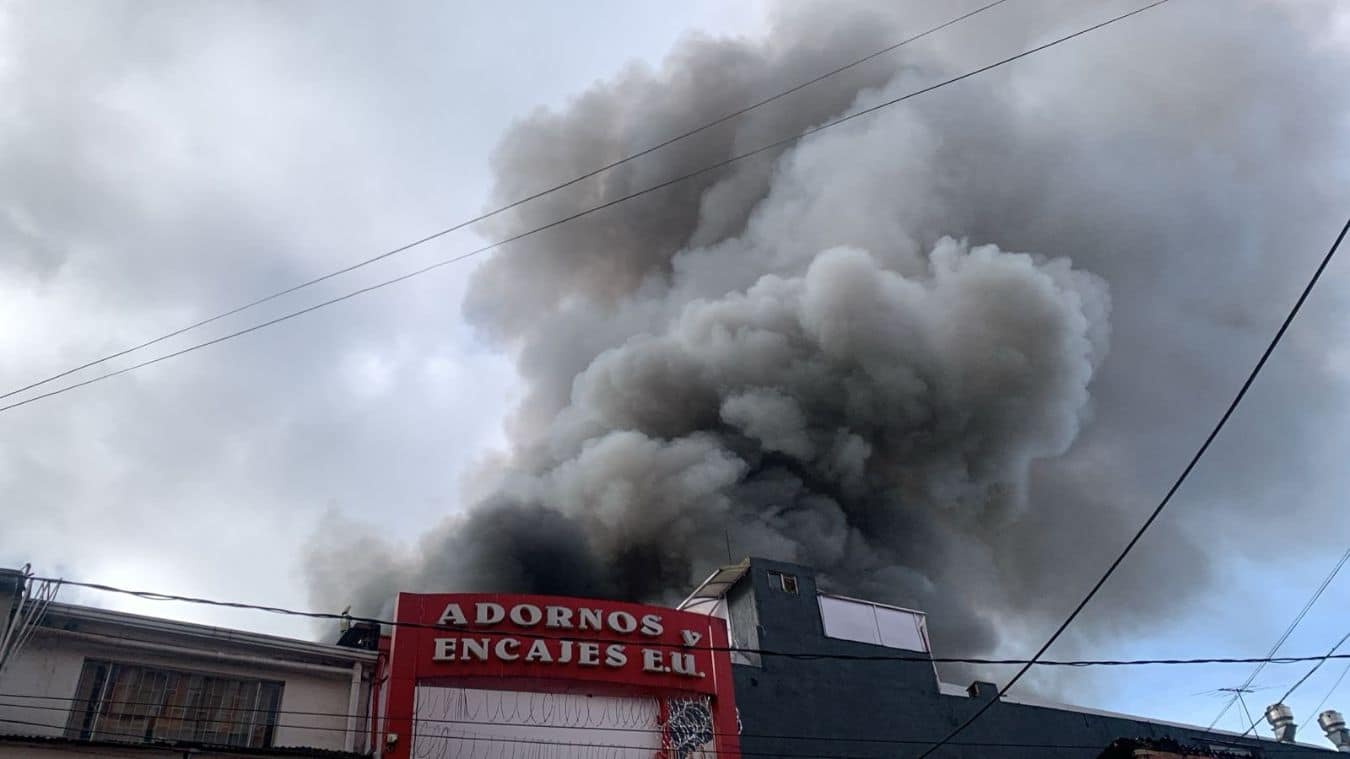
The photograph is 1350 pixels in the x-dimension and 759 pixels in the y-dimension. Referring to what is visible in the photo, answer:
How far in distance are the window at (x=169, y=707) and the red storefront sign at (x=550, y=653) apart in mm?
2226

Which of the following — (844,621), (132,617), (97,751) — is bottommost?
(97,751)

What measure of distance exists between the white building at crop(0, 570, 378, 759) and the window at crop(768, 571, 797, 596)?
10.5m

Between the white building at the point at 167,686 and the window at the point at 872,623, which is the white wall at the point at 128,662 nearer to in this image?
the white building at the point at 167,686

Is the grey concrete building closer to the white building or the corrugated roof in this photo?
the corrugated roof

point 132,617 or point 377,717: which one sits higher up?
point 132,617

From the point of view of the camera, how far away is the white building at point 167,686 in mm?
15844

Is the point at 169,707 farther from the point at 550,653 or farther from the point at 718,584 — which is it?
the point at 718,584

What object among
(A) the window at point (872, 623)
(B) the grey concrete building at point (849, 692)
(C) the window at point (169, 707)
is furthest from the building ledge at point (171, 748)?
(A) the window at point (872, 623)

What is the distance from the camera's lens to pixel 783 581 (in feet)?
83.6

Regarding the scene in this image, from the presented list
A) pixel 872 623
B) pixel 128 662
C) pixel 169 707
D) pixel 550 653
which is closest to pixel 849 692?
pixel 872 623

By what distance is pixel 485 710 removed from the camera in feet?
62.2

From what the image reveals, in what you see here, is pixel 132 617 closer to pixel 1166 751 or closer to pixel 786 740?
pixel 786 740

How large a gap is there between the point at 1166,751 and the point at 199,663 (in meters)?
22.4

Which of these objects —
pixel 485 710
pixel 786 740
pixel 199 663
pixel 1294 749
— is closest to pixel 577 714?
pixel 485 710
